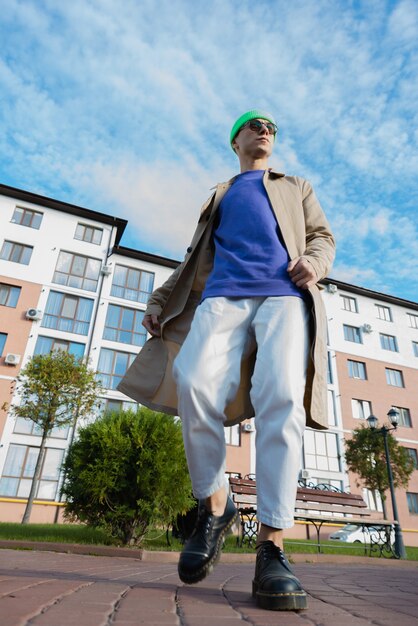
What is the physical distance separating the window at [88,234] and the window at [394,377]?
2090 centimetres

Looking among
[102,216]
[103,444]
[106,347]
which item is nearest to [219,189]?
[103,444]

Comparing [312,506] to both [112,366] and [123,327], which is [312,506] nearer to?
[112,366]

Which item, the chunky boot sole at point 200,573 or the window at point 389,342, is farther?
the window at point 389,342

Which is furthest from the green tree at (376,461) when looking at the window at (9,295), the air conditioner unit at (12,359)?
the window at (9,295)

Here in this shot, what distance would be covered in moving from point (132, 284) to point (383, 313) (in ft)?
60.7

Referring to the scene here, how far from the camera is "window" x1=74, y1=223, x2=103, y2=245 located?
2641 cm

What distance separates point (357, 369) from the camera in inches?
1200

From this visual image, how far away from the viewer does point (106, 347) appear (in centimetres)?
2455

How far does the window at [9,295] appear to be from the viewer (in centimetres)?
2338

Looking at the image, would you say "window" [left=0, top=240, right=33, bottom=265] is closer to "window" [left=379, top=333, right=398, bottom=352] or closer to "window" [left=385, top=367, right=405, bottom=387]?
"window" [left=379, top=333, right=398, bottom=352]

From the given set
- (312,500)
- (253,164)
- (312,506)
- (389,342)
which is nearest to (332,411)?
(389,342)

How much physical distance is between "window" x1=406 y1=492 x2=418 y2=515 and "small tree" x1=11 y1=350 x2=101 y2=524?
20.2 meters

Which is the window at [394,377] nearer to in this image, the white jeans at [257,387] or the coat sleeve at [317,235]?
the coat sleeve at [317,235]

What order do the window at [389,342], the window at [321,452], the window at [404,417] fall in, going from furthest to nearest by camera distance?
the window at [389,342] → the window at [404,417] → the window at [321,452]
